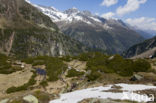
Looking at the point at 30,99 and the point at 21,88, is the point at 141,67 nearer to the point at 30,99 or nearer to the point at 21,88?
the point at 30,99

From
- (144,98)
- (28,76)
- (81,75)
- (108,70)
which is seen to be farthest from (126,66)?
(28,76)

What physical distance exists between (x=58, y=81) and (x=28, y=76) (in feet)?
24.1

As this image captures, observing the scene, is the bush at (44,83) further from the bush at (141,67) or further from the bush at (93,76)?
the bush at (141,67)

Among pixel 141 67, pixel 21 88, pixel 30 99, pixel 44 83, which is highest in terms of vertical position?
pixel 141 67

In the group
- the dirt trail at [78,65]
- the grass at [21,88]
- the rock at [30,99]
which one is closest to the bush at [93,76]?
the dirt trail at [78,65]

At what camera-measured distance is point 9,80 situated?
107 feet

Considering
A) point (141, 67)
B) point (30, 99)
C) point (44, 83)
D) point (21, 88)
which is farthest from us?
point (141, 67)

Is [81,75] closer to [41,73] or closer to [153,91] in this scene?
[41,73]

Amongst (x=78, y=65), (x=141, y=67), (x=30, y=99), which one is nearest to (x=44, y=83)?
(x=30, y=99)

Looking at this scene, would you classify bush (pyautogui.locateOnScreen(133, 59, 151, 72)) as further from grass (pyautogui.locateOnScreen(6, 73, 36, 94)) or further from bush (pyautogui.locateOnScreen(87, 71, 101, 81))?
grass (pyautogui.locateOnScreen(6, 73, 36, 94))

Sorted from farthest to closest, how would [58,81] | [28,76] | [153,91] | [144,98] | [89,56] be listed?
[89,56] → [28,76] → [58,81] → [153,91] → [144,98]

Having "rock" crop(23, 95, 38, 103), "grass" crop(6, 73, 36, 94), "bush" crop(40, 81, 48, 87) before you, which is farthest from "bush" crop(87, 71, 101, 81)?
"rock" crop(23, 95, 38, 103)

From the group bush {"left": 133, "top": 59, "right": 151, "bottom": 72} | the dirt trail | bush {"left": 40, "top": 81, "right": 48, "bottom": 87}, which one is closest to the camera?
bush {"left": 40, "top": 81, "right": 48, "bottom": 87}

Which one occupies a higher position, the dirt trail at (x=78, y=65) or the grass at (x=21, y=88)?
the dirt trail at (x=78, y=65)
